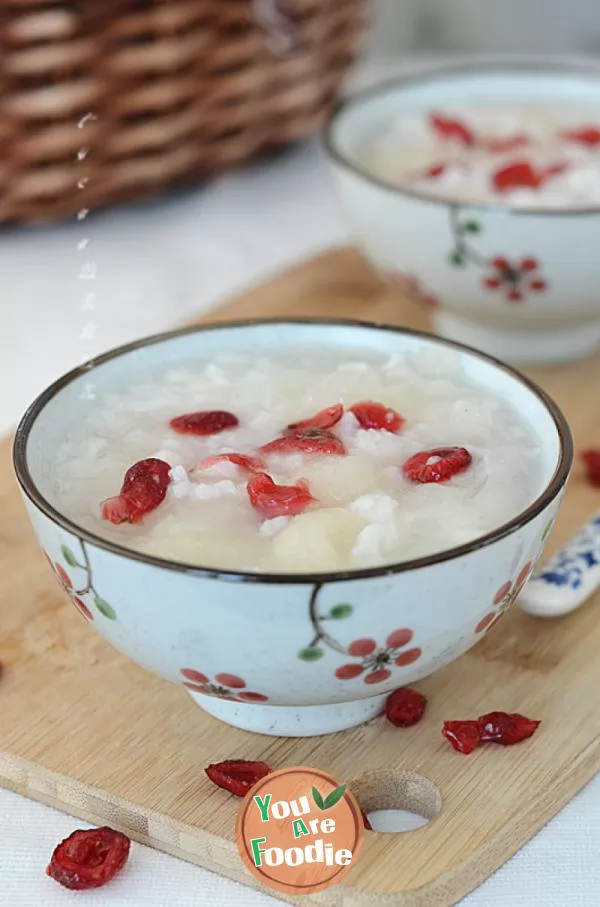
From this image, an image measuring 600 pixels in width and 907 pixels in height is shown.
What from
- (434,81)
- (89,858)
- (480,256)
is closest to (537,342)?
(480,256)

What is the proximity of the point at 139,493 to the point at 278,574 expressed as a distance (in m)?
0.18

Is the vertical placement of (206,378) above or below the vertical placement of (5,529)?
above

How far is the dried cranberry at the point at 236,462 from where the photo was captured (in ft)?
3.86

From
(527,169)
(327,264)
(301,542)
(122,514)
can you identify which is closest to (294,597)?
(301,542)

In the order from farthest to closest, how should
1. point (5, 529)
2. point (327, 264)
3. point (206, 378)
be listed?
point (327, 264) → point (5, 529) → point (206, 378)

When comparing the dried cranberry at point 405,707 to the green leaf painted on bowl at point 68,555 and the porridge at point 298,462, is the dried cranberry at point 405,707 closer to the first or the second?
the porridge at point 298,462

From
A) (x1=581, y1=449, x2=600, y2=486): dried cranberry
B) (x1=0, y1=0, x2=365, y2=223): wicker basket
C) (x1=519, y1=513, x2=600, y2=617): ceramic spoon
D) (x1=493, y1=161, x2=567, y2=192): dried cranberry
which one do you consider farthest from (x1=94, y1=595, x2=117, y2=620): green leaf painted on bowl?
(x1=0, y1=0, x2=365, y2=223): wicker basket

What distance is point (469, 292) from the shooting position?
182cm

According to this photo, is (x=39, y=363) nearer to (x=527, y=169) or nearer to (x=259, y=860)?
(x=527, y=169)

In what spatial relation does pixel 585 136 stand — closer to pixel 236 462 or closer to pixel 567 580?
pixel 567 580

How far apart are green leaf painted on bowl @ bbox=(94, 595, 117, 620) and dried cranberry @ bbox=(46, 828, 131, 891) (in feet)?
0.57

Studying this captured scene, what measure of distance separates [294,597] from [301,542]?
7cm

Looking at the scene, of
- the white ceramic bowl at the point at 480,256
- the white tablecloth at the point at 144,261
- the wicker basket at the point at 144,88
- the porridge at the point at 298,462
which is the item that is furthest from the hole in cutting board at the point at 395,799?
the wicker basket at the point at 144,88

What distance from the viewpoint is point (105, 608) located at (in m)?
1.08
